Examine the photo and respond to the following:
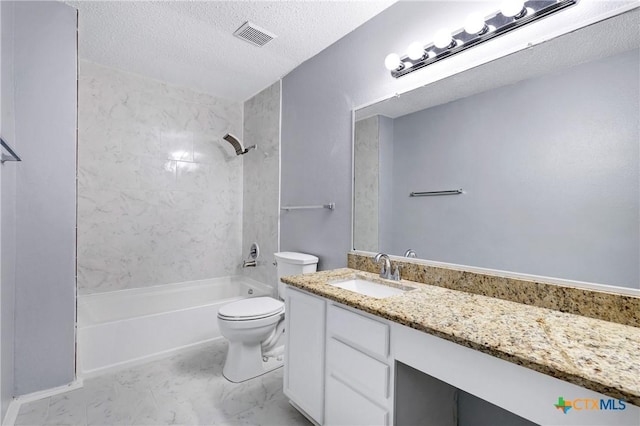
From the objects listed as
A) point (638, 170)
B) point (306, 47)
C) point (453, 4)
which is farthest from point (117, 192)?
point (638, 170)

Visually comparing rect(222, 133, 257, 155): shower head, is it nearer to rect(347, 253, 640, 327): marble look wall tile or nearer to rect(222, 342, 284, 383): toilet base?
rect(222, 342, 284, 383): toilet base

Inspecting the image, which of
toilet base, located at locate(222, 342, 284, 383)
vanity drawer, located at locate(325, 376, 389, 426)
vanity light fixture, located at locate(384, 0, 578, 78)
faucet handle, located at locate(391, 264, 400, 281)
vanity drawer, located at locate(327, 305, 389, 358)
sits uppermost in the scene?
vanity light fixture, located at locate(384, 0, 578, 78)

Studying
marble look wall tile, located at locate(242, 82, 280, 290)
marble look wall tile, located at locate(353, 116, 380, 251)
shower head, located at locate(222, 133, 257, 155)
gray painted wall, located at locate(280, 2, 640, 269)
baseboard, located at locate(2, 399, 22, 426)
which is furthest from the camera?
shower head, located at locate(222, 133, 257, 155)

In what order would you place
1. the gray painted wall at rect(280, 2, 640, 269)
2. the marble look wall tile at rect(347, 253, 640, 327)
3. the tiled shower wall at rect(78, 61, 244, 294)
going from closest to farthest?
the marble look wall tile at rect(347, 253, 640, 327) → the gray painted wall at rect(280, 2, 640, 269) → the tiled shower wall at rect(78, 61, 244, 294)

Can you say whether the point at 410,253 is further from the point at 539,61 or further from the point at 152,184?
the point at 152,184

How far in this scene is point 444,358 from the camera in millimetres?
951

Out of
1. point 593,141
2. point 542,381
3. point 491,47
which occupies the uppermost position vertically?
point 491,47

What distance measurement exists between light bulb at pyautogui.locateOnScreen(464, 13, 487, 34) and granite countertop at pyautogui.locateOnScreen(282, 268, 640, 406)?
120 centimetres

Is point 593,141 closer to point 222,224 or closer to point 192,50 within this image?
point 192,50

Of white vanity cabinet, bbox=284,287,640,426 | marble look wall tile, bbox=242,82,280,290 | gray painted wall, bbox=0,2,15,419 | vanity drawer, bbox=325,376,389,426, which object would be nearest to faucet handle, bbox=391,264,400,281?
white vanity cabinet, bbox=284,287,640,426

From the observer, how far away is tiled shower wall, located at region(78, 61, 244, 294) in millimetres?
2541

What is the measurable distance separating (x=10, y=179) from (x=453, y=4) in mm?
2548

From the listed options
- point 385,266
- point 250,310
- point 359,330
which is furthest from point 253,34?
point 359,330

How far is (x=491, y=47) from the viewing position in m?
1.36
